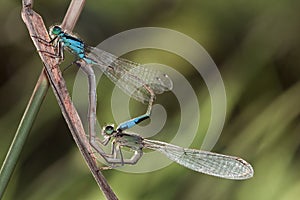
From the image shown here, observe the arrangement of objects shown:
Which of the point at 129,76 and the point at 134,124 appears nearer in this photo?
the point at 134,124

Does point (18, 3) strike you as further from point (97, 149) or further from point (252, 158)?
point (97, 149)

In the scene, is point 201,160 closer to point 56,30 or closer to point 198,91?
point 56,30

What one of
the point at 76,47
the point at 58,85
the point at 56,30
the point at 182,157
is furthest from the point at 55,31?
the point at 182,157

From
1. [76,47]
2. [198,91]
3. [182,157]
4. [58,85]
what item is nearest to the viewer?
[58,85]

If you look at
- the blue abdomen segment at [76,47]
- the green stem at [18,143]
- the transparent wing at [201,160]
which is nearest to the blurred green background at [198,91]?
the transparent wing at [201,160]

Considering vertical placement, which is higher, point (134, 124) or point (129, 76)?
point (129, 76)

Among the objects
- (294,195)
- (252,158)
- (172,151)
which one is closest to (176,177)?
(252,158)
